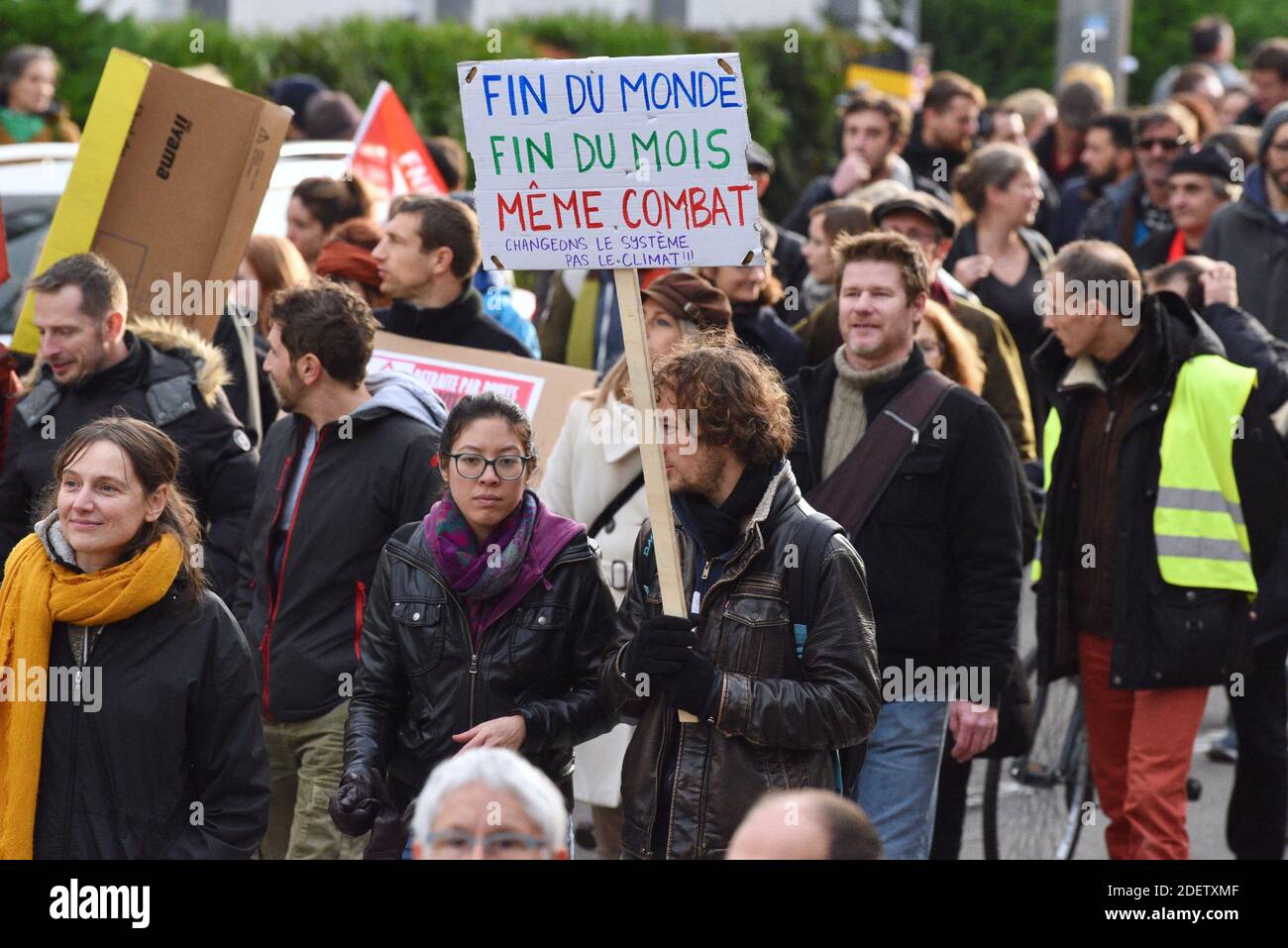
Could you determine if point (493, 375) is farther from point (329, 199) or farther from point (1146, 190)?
point (1146, 190)

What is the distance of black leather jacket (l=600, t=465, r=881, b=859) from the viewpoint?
429 cm

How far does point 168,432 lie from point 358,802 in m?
1.83

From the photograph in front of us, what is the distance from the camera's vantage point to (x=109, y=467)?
14.8 feet

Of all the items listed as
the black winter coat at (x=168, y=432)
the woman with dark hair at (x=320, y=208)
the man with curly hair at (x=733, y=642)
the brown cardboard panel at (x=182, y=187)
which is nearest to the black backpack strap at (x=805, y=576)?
the man with curly hair at (x=733, y=642)

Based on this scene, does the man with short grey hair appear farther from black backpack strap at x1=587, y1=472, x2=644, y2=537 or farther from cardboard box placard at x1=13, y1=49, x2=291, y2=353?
cardboard box placard at x1=13, y1=49, x2=291, y2=353

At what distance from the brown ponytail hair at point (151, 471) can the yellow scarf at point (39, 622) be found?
70 millimetres

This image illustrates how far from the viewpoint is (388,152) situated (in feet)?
31.3

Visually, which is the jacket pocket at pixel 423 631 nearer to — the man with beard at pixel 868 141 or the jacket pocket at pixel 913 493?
the jacket pocket at pixel 913 493

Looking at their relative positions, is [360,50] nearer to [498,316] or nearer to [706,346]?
[498,316]

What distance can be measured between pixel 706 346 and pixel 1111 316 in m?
1.83

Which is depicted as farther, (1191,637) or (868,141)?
(868,141)

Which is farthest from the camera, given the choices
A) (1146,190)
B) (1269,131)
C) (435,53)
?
(435,53)

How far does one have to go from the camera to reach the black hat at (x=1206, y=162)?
8555mm

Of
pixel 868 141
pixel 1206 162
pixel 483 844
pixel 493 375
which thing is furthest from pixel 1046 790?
pixel 868 141
